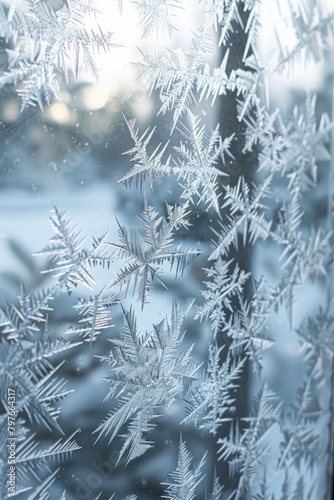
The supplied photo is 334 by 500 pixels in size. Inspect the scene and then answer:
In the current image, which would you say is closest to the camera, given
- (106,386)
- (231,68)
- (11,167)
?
(11,167)

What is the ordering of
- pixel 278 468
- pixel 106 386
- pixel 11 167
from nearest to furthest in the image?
pixel 11 167 < pixel 106 386 < pixel 278 468

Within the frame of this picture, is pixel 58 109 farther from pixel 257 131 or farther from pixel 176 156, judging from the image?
pixel 257 131

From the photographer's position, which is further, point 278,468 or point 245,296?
point 278,468

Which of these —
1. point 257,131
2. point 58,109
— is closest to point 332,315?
point 257,131

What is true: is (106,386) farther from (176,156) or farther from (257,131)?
(257,131)

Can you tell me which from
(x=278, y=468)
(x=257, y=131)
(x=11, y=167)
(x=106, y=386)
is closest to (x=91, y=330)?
(x=106, y=386)

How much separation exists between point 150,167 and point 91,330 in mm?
214

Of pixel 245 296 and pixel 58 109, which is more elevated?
pixel 58 109

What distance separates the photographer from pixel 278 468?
3.12 feet

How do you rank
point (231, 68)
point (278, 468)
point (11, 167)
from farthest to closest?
point (278, 468) → point (231, 68) → point (11, 167)

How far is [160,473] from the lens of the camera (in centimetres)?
75

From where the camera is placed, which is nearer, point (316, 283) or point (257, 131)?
point (257, 131)

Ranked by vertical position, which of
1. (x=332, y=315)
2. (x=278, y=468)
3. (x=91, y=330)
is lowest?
(x=278, y=468)

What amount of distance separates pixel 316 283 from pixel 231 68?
1.36 feet
